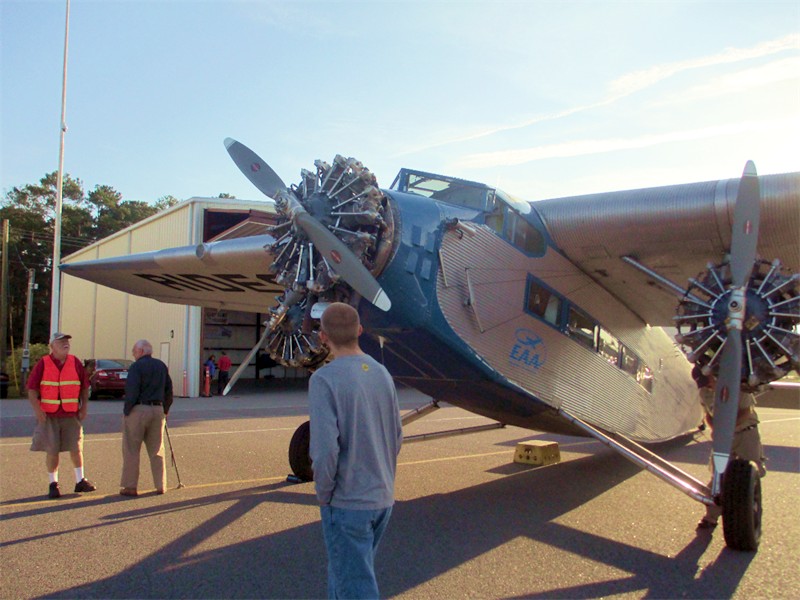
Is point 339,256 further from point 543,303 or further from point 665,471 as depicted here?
point 665,471

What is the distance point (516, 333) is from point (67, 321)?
36706 mm

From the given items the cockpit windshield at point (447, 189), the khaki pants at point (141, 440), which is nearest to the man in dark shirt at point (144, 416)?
the khaki pants at point (141, 440)

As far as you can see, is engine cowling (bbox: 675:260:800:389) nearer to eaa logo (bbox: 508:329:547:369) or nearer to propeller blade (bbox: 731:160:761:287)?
propeller blade (bbox: 731:160:761:287)

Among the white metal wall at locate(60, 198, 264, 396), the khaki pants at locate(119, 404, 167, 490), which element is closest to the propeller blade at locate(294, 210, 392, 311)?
the khaki pants at locate(119, 404, 167, 490)

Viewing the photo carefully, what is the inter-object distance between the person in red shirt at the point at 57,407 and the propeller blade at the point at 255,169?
2.98 meters

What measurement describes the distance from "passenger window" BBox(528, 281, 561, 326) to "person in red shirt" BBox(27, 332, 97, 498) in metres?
5.33

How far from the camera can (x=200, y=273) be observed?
1017 cm

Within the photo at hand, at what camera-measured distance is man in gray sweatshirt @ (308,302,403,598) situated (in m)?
2.97

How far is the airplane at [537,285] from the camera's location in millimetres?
6066

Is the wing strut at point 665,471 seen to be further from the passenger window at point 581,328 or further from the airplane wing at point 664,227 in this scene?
the airplane wing at point 664,227

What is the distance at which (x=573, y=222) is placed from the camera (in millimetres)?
7758

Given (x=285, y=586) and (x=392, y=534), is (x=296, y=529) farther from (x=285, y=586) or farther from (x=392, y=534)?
(x=285, y=586)

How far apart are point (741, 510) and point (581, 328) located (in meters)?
2.94

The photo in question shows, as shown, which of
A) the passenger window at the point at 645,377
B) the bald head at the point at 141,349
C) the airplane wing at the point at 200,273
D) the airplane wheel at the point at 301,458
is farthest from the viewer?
the passenger window at the point at 645,377
